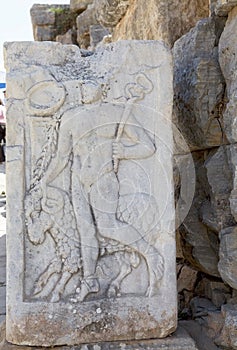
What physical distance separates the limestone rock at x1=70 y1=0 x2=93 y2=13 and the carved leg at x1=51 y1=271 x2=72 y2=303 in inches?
256

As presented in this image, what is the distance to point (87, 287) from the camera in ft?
7.29

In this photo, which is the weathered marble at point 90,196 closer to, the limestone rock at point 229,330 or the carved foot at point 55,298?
the carved foot at point 55,298

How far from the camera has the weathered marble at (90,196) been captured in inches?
86.4

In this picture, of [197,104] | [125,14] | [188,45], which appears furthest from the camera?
[125,14]

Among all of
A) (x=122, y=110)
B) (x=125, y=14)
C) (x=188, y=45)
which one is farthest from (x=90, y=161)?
(x=125, y=14)

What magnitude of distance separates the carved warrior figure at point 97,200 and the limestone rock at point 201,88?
46cm

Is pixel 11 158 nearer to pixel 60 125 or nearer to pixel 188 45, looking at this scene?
pixel 60 125

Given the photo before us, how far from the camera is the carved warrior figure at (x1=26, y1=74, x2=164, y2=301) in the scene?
222cm

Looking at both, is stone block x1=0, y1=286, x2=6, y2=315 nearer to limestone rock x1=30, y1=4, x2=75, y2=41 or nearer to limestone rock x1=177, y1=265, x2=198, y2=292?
limestone rock x1=177, y1=265, x2=198, y2=292

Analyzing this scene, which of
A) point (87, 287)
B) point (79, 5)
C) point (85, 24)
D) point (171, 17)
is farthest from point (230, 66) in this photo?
point (79, 5)

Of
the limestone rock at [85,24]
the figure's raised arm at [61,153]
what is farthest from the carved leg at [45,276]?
the limestone rock at [85,24]

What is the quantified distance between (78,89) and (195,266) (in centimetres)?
131

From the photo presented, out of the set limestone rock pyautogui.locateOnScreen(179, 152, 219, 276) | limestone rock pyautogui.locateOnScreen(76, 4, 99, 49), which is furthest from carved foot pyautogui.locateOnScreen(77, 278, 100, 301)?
limestone rock pyautogui.locateOnScreen(76, 4, 99, 49)

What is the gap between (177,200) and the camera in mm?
2955
